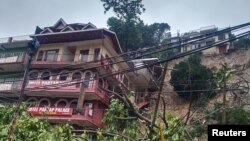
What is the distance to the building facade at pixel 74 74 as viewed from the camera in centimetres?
2489

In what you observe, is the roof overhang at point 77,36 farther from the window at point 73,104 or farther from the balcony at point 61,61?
the window at point 73,104

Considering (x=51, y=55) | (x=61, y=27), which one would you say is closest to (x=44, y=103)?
(x=51, y=55)

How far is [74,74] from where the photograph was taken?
27609 millimetres

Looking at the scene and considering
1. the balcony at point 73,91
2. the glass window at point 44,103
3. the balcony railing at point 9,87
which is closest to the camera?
the balcony at point 73,91

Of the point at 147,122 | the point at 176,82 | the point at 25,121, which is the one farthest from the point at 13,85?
the point at 147,122

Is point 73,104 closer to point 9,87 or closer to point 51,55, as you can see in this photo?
point 51,55

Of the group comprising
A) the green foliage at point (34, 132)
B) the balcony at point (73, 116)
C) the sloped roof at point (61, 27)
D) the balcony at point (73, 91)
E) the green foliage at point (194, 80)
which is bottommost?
the green foliage at point (34, 132)

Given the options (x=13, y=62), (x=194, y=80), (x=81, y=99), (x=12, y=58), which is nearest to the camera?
(x=81, y=99)

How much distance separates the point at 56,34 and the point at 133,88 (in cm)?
1056

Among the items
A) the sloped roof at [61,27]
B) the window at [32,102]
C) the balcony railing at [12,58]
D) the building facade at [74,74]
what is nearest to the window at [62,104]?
the building facade at [74,74]

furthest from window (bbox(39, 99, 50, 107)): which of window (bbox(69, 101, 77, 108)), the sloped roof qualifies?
the sloped roof

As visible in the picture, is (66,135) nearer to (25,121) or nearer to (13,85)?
(25,121)

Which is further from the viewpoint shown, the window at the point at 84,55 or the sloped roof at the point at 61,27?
the sloped roof at the point at 61,27

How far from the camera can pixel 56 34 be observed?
2867 cm
